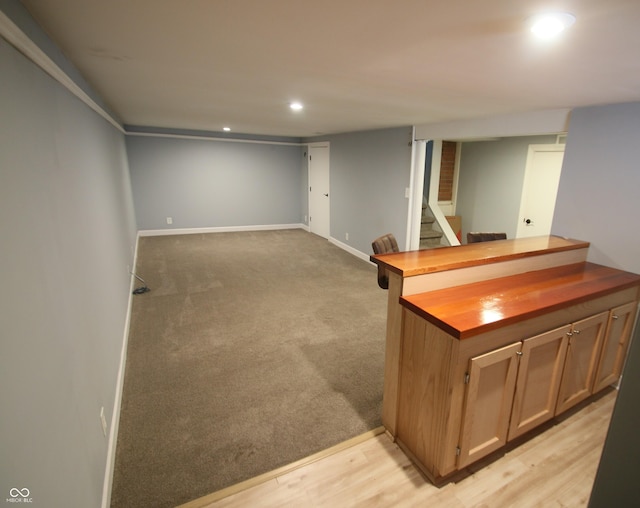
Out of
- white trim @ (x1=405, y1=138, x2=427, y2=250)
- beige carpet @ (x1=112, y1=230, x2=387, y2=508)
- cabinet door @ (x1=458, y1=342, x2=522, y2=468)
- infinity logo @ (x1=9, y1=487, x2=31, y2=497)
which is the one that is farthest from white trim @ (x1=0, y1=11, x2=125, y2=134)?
white trim @ (x1=405, y1=138, x2=427, y2=250)

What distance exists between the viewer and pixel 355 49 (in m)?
1.51

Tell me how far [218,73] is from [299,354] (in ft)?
7.23

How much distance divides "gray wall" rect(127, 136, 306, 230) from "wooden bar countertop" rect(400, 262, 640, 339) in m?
6.26

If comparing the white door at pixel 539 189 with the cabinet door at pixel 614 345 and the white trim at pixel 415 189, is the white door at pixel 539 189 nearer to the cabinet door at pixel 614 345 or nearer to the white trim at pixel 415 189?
the white trim at pixel 415 189

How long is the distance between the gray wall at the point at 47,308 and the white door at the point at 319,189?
199 inches

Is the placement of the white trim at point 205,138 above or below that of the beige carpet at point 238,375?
above

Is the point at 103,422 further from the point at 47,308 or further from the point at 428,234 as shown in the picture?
the point at 428,234

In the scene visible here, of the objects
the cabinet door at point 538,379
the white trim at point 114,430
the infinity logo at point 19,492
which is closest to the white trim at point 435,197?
the cabinet door at point 538,379

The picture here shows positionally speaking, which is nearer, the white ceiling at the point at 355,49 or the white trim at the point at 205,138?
the white ceiling at the point at 355,49

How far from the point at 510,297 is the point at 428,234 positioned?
3.90 m

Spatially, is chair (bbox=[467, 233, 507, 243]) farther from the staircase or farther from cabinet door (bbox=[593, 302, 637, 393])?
the staircase

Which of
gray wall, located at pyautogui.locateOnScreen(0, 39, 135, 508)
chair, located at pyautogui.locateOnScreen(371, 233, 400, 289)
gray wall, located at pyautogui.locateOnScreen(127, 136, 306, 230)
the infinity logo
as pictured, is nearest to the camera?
the infinity logo

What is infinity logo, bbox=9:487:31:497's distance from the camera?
735mm

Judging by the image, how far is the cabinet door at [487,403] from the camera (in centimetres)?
158
